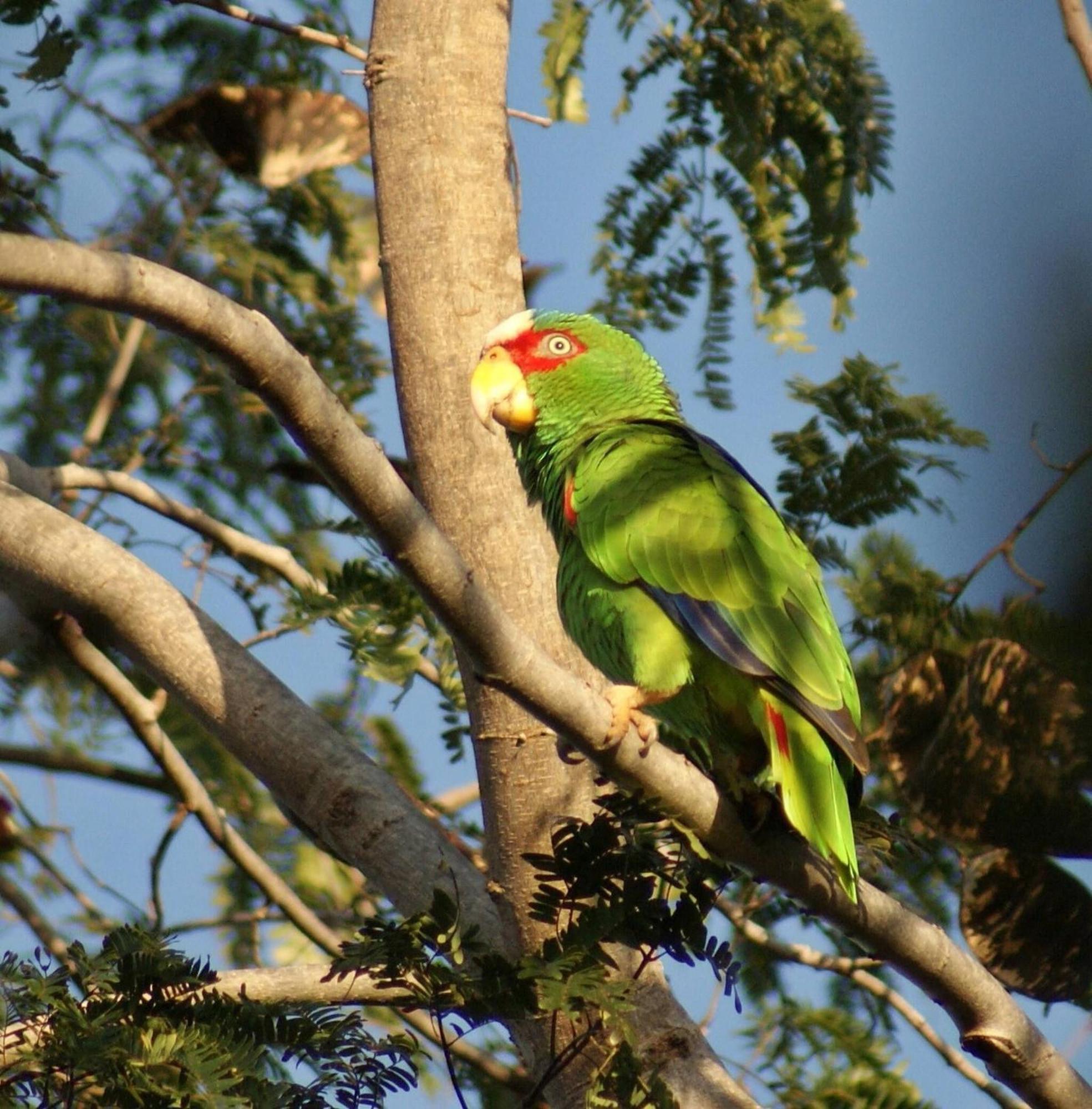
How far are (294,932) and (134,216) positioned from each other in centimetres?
241

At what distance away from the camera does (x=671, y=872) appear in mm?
2053

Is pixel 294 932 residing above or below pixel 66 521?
below

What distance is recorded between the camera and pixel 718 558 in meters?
2.59

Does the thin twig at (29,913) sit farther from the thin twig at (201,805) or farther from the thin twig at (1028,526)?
the thin twig at (1028,526)

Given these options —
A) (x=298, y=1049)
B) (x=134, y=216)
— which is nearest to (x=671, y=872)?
(x=298, y=1049)

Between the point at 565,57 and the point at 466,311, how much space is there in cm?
126

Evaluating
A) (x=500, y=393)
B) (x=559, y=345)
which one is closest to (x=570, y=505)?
(x=500, y=393)

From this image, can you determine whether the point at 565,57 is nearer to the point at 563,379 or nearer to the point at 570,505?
the point at 563,379

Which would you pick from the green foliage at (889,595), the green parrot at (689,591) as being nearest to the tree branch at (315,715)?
the green parrot at (689,591)

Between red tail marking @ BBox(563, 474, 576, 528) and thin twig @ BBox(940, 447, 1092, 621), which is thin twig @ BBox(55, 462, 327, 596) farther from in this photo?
thin twig @ BBox(940, 447, 1092, 621)

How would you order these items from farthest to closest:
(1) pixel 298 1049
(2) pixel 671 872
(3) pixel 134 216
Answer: (3) pixel 134 216 → (2) pixel 671 872 → (1) pixel 298 1049

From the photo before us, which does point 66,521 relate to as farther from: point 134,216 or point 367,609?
point 134,216

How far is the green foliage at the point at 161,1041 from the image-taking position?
1.68 m

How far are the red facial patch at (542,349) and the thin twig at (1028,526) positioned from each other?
219 centimetres
